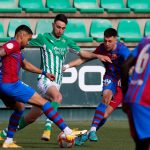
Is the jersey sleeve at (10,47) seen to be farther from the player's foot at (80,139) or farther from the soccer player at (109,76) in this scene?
the player's foot at (80,139)

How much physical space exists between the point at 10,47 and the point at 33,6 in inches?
347

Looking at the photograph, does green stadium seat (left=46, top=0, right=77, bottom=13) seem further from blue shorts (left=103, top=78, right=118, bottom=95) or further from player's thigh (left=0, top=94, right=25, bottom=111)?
player's thigh (left=0, top=94, right=25, bottom=111)

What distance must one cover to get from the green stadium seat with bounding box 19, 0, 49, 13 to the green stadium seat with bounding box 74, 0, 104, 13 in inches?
34.4

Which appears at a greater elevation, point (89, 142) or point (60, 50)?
point (60, 50)

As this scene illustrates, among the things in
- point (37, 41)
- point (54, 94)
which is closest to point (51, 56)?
point (37, 41)

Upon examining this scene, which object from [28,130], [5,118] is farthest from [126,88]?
[5,118]

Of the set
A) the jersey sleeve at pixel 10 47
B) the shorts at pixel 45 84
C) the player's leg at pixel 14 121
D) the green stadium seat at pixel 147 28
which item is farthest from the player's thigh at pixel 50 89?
the green stadium seat at pixel 147 28

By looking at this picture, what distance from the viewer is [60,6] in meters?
18.0

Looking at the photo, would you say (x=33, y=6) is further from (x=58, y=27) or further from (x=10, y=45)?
(x=10, y=45)

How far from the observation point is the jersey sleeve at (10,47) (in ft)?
29.5

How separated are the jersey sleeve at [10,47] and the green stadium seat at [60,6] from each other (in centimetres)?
856

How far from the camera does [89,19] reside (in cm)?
1805

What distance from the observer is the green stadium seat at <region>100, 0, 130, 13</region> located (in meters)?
18.0

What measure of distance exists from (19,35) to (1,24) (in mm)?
7943
